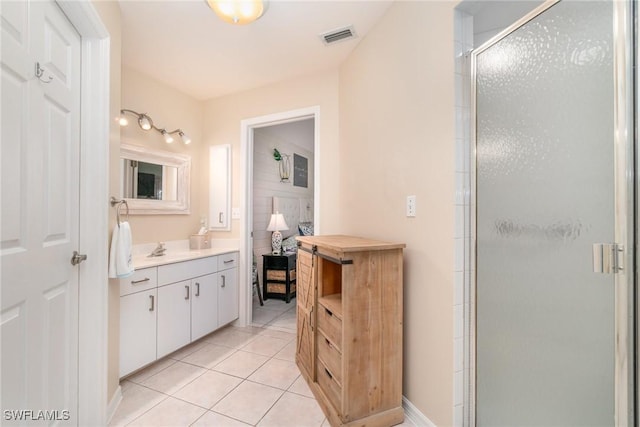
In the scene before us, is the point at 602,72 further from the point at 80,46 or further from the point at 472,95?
the point at 80,46

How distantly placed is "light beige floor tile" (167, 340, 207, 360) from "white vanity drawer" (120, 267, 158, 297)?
68cm

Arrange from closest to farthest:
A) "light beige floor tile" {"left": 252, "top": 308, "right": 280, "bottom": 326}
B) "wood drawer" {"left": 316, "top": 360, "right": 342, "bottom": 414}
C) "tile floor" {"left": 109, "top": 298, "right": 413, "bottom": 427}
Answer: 1. "wood drawer" {"left": 316, "top": 360, "right": 342, "bottom": 414}
2. "tile floor" {"left": 109, "top": 298, "right": 413, "bottom": 427}
3. "light beige floor tile" {"left": 252, "top": 308, "right": 280, "bottom": 326}

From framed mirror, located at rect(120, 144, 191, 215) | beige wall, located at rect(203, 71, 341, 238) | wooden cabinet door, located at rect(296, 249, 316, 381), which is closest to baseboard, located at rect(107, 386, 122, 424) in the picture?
wooden cabinet door, located at rect(296, 249, 316, 381)

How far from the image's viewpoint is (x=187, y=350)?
2.41 meters

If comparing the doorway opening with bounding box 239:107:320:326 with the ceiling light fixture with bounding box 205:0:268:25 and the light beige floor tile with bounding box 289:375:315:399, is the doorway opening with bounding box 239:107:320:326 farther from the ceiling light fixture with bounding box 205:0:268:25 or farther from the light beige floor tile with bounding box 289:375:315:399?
the light beige floor tile with bounding box 289:375:315:399

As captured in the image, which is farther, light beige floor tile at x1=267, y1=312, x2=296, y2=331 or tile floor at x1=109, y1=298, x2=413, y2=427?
light beige floor tile at x1=267, y1=312, x2=296, y2=331

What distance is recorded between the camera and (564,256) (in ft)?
3.52

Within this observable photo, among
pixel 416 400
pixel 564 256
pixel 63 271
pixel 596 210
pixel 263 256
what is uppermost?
pixel 596 210

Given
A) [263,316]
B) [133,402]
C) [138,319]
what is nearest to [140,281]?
[138,319]

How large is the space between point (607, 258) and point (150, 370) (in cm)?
277

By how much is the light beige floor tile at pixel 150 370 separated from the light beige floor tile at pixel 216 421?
2.29 ft

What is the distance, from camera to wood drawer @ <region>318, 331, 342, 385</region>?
1494 millimetres

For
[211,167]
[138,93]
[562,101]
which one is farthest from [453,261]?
[138,93]

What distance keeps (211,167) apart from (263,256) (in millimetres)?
1367
